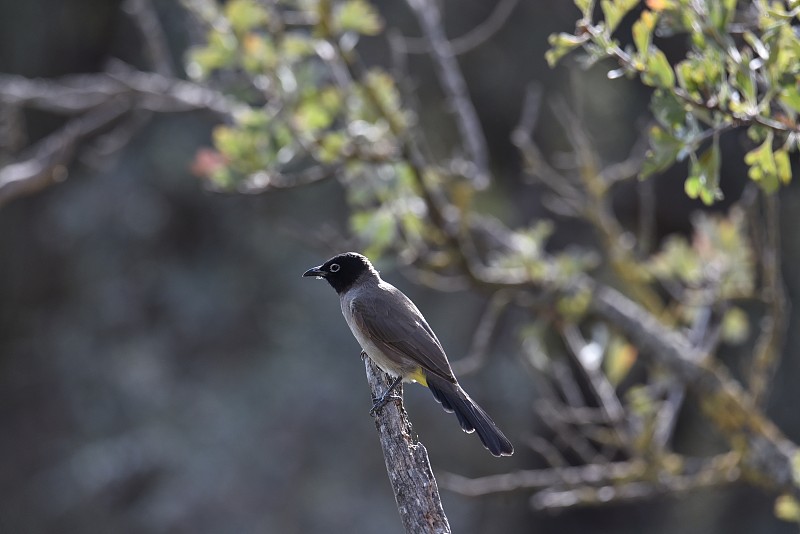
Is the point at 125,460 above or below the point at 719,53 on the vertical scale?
below

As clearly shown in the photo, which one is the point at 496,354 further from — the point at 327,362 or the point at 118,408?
the point at 118,408

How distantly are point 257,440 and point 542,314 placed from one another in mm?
4407

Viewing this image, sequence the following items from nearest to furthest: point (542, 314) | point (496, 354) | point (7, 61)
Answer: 1. point (542, 314)
2. point (496, 354)
3. point (7, 61)

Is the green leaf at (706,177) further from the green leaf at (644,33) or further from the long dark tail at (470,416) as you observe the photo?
the long dark tail at (470,416)

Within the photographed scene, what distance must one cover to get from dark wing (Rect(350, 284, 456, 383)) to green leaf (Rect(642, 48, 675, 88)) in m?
1.64

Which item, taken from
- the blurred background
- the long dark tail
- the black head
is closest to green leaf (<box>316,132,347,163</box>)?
the black head

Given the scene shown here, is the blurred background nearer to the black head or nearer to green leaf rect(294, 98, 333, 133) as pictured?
green leaf rect(294, 98, 333, 133)

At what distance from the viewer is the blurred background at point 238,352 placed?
896 centimetres

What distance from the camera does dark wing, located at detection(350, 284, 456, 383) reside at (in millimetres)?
4316

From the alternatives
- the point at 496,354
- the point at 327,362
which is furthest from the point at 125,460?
the point at 496,354

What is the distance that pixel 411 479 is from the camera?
3047mm

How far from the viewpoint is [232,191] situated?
5.29 m

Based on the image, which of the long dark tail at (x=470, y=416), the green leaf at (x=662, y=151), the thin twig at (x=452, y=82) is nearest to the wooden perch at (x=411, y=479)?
the long dark tail at (x=470, y=416)

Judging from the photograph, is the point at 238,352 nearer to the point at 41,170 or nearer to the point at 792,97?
the point at 41,170
